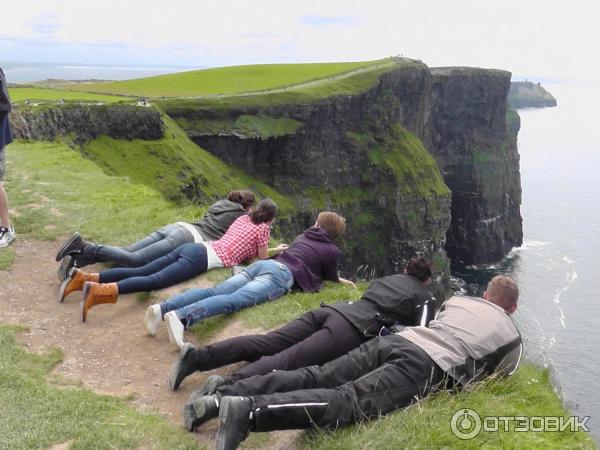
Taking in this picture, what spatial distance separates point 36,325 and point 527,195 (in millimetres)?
133437

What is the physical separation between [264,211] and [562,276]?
252ft

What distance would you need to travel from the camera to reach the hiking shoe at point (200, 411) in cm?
667

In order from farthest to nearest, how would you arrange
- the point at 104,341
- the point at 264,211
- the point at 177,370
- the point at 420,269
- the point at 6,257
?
1. the point at 6,257
2. the point at 264,211
3. the point at 104,341
4. the point at 420,269
5. the point at 177,370

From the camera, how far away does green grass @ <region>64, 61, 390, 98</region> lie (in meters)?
74.6

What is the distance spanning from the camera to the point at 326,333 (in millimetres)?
7812

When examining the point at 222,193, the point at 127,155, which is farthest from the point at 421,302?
the point at 222,193

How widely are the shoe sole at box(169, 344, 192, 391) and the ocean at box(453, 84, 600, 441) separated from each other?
6.30m

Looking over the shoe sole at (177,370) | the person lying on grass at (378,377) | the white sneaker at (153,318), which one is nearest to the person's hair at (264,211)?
the white sneaker at (153,318)

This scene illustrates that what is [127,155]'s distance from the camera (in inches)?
1790

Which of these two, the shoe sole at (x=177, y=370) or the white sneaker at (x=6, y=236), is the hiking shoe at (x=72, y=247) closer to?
the white sneaker at (x=6, y=236)

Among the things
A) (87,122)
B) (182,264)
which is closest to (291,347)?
(182,264)

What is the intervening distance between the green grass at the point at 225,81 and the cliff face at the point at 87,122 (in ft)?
76.4

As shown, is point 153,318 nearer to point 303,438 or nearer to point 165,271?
point 165,271

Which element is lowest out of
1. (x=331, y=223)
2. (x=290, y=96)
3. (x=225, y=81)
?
(x=331, y=223)
